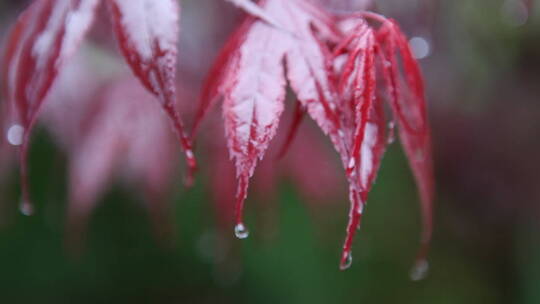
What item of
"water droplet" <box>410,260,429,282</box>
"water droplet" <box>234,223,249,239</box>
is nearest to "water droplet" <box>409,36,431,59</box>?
"water droplet" <box>410,260,429,282</box>

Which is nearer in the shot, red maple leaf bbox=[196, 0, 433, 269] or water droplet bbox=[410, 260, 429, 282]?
red maple leaf bbox=[196, 0, 433, 269]

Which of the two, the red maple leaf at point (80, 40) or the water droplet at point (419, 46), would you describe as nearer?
the red maple leaf at point (80, 40)

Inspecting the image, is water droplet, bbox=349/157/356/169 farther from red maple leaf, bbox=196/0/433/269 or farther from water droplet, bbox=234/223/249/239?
water droplet, bbox=234/223/249/239

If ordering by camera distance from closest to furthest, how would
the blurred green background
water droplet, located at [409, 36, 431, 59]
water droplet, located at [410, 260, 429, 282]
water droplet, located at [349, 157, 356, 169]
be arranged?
1. water droplet, located at [349, 157, 356, 169]
2. water droplet, located at [409, 36, 431, 59]
3. water droplet, located at [410, 260, 429, 282]
4. the blurred green background

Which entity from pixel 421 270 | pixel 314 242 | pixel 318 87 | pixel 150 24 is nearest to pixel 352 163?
pixel 318 87

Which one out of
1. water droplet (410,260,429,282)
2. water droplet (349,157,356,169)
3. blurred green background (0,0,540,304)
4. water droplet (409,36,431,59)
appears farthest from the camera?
Answer: blurred green background (0,0,540,304)

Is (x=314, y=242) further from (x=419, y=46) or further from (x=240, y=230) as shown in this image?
(x=240, y=230)

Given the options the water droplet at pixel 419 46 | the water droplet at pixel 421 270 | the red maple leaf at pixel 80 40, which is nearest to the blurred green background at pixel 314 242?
the water droplet at pixel 421 270

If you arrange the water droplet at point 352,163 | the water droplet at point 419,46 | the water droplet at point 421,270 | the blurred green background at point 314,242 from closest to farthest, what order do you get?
1. the water droplet at point 352,163
2. the water droplet at point 419,46
3. the water droplet at point 421,270
4. the blurred green background at point 314,242

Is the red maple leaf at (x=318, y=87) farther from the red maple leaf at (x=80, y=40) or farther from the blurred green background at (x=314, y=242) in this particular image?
the blurred green background at (x=314, y=242)

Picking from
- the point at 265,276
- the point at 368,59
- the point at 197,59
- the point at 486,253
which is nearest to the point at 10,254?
the point at 265,276
